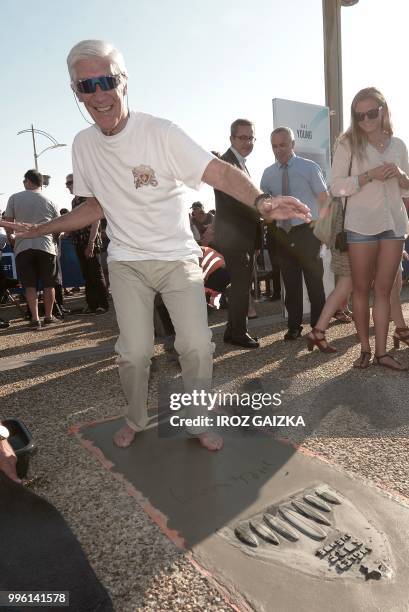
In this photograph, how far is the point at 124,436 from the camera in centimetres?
279

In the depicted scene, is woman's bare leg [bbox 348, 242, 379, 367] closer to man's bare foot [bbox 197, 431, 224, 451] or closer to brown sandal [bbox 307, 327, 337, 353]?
brown sandal [bbox 307, 327, 337, 353]

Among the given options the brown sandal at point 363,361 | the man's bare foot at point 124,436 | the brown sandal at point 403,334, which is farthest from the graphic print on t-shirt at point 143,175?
the brown sandal at point 403,334

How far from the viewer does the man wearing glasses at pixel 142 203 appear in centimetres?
237

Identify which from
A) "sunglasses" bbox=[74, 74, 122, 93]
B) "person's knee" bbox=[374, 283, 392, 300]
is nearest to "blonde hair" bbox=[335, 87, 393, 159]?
"person's knee" bbox=[374, 283, 392, 300]

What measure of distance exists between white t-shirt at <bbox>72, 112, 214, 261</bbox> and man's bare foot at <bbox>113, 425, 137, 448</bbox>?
98cm

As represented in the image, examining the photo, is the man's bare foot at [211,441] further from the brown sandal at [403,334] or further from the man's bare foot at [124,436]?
the brown sandal at [403,334]

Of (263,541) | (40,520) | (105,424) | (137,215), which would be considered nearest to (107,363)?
(105,424)

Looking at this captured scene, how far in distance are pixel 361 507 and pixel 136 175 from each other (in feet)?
6.09

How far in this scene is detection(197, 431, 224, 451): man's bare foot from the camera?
2674mm

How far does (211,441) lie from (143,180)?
4.72 feet

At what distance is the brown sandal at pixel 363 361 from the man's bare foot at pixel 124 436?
2.04m

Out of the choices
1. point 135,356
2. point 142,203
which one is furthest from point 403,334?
point 142,203

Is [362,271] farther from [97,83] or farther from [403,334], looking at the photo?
[97,83]

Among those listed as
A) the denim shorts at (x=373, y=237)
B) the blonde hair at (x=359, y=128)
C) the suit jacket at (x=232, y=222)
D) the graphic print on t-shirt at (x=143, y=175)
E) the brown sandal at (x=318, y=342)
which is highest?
the blonde hair at (x=359, y=128)
